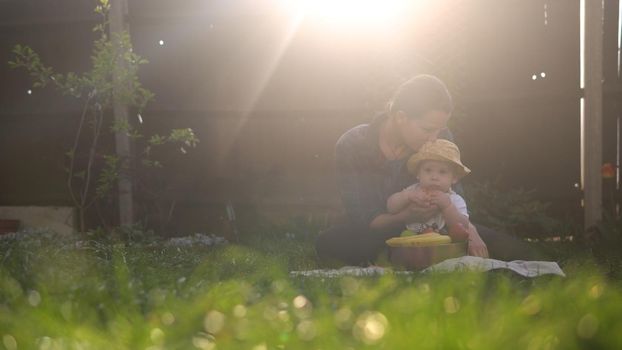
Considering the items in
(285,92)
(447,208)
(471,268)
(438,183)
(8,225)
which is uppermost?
(285,92)

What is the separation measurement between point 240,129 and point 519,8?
2581 mm

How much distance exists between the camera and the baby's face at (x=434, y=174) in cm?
395

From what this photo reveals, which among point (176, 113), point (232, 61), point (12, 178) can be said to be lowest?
point (12, 178)

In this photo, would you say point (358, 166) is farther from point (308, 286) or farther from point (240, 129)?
point (240, 129)

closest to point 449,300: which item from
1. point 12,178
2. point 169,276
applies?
point 169,276

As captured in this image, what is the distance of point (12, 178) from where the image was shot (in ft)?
24.2

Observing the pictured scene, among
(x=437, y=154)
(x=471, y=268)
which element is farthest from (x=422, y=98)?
(x=471, y=268)

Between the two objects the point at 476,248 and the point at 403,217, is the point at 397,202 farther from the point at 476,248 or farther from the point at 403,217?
the point at 476,248

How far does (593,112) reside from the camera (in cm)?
605

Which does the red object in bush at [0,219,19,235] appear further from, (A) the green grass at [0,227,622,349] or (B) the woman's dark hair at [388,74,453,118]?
(B) the woman's dark hair at [388,74,453,118]

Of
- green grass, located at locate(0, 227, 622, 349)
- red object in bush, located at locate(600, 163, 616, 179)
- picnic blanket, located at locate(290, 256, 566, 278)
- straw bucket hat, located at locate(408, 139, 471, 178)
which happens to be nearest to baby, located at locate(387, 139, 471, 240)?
straw bucket hat, located at locate(408, 139, 471, 178)

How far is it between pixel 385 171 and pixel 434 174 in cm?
54

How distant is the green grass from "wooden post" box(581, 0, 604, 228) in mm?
3140

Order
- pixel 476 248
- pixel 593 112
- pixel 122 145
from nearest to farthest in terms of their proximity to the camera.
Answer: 1. pixel 476 248
2. pixel 593 112
3. pixel 122 145
